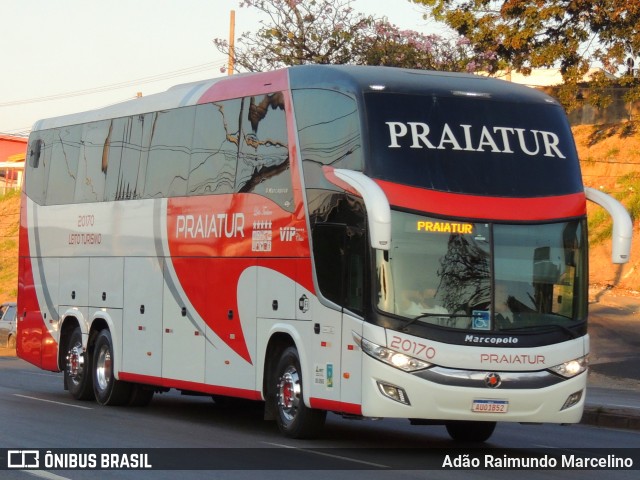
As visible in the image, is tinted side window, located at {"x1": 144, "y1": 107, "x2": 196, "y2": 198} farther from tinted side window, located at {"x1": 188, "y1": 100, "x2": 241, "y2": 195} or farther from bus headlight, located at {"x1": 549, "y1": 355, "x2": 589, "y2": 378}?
bus headlight, located at {"x1": 549, "y1": 355, "x2": 589, "y2": 378}

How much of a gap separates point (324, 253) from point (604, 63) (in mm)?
26268

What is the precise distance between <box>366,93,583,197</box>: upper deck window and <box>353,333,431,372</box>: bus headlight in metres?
1.76

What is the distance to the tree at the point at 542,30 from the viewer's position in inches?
1497

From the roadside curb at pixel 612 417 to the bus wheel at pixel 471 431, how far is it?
3678 millimetres

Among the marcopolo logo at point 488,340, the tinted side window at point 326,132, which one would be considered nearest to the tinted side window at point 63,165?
the tinted side window at point 326,132

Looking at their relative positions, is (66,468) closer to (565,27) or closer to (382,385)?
(382,385)

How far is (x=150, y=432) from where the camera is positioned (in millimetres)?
15977

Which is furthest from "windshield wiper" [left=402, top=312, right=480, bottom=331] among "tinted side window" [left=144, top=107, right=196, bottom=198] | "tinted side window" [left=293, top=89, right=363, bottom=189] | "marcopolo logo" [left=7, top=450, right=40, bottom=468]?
"tinted side window" [left=144, top=107, right=196, bottom=198]

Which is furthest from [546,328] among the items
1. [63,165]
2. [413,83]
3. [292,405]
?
[63,165]

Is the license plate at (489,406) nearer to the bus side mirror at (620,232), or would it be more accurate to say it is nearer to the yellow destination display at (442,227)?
the yellow destination display at (442,227)

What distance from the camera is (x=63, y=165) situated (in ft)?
73.3

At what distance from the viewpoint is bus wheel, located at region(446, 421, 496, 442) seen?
51.7 feet

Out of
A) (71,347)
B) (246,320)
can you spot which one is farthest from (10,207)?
(246,320)

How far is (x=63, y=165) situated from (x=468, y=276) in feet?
33.9
